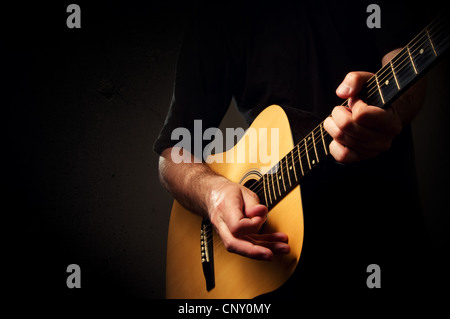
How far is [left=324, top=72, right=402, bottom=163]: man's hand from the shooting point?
523 millimetres

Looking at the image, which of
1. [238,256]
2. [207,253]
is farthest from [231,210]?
[207,253]

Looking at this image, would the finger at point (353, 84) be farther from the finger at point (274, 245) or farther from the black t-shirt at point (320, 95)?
the finger at point (274, 245)

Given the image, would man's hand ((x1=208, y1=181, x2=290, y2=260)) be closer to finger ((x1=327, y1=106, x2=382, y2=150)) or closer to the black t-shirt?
the black t-shirt

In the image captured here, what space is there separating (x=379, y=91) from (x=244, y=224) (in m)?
0.38

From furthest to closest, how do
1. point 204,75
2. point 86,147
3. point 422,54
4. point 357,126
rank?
point 86,147
point 204,75
point 357,126
point 422,54

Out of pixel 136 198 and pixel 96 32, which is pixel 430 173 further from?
pixel 96 32

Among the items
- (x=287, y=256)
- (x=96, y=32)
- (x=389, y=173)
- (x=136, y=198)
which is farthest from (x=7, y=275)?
(x=389, y=173)

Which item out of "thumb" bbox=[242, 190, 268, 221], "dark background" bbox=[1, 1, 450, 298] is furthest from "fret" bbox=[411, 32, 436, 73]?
"dark background" bbox=[1, 1, 450, 298]

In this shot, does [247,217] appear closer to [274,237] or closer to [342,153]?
[274,237]

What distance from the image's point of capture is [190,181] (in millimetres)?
1018

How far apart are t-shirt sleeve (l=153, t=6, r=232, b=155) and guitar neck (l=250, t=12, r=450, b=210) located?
0.57 meters

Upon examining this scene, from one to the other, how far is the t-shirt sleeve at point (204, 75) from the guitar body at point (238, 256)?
0.31 m
